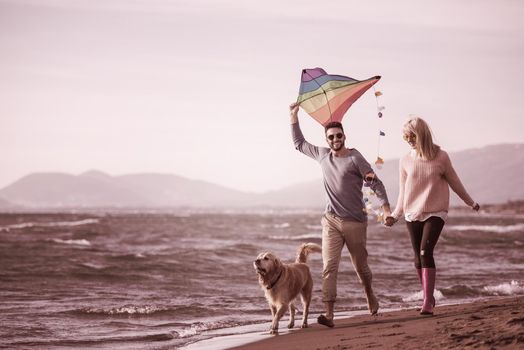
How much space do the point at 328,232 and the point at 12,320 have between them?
500 centimetres

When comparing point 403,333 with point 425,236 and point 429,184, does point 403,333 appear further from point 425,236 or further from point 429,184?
point 429,184

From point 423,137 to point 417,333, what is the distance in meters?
2.14

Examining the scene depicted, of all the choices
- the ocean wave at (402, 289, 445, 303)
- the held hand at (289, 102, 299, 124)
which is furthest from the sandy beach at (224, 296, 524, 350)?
the ocean wave at (402, 289, 445, 303)

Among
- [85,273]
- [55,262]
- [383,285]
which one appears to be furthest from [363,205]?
[55,262]

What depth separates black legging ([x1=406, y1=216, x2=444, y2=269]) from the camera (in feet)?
23.1

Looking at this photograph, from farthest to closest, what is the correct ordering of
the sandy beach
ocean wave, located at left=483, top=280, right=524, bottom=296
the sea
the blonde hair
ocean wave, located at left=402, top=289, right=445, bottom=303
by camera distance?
ocean wave, located at left=483, top=280, right=524, bottom=296, ocean wave, located at left=402, top=289, right=445, bottom=303, the sea, the blonde hair, the sandy beach

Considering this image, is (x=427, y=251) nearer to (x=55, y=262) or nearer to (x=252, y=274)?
(x=252, y=274)

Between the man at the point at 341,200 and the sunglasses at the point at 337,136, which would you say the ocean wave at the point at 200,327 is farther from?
the sunglasses at the point at 337,136

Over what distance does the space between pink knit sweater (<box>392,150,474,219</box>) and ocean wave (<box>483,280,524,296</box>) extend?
18.3 feet

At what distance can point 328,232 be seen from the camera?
7469 millimetres

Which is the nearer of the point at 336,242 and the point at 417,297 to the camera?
the point at 336,242

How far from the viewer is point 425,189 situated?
7.07m

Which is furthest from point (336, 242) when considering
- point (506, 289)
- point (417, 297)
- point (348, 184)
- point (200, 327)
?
point (506, 289)

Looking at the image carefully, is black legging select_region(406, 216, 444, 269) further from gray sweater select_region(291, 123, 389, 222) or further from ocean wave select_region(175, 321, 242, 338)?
ocean wave select_region(175, 321, 242, 338)
